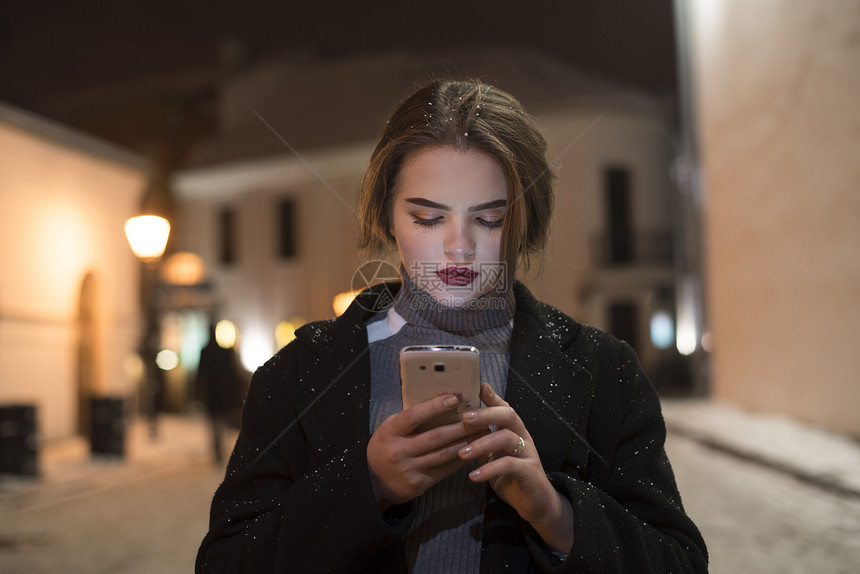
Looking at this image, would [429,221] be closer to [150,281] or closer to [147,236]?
[147,236]

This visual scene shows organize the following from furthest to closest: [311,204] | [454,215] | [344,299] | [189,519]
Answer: [311,204], [189,519], [344,299], [454,215]

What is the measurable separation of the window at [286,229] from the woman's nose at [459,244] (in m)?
17.5

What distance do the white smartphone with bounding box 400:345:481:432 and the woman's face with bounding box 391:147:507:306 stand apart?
0.30 meters

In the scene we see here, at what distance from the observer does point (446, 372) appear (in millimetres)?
1024

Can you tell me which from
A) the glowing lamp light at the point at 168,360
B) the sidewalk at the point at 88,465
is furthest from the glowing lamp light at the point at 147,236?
the glowing lamp light at the point at 168,360

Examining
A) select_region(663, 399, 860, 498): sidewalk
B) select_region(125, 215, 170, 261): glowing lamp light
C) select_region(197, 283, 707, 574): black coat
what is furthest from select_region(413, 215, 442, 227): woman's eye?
select_region(125, 215, 170, 261): glowing lamp light

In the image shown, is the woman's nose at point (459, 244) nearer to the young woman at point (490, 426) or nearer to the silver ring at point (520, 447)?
the young woman at point (490, 426)

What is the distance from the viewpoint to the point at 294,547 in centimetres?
119

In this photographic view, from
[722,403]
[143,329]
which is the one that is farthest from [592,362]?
[143,329]

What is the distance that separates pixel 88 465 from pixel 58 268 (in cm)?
343

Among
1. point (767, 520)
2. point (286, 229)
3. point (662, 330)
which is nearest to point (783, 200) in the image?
point (767, 520)

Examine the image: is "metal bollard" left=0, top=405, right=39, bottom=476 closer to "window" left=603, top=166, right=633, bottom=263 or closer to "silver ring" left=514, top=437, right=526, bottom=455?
"silver ring" left=514, top=437, right=526, bottom=455

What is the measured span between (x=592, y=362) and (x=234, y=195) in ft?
59.8

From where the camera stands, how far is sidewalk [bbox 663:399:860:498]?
5406 mm
